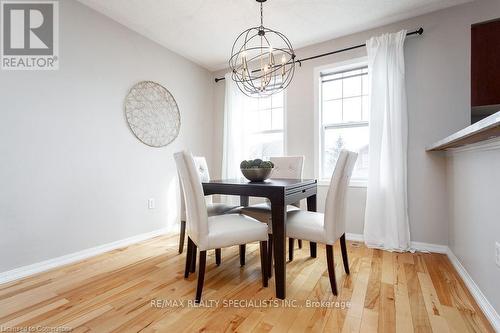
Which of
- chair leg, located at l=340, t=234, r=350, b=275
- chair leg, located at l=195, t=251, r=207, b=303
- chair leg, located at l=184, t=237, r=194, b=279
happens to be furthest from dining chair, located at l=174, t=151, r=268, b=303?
chair leg, located at l=340, t=234, r=350, b=275

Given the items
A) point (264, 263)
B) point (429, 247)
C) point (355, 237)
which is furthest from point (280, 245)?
point (429, 247)

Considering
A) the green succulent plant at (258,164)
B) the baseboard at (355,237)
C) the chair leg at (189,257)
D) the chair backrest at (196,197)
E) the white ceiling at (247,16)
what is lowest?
the baseboard at (355,237)

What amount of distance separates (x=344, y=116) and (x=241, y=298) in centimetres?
254

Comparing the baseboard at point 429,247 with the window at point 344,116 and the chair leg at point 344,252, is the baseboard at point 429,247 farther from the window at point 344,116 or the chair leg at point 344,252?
the chair leg at point 344,252

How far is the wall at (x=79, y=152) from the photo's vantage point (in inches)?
79.6

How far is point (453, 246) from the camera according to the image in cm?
229

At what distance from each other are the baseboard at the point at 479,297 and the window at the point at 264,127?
2.26 metres

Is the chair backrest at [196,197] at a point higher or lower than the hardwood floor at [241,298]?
higher

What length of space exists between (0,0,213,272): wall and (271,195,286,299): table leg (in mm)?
2021

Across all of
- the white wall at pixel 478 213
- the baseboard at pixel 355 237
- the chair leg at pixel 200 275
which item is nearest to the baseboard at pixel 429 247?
the white wall at pixel 478 213

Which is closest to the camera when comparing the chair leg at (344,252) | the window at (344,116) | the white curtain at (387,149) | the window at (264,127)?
the chair leg at (344,252)

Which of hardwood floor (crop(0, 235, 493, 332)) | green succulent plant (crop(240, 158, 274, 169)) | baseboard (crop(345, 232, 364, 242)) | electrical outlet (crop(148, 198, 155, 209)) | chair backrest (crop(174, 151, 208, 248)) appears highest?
green succulent plant (crop(240, 158, 274, 169))

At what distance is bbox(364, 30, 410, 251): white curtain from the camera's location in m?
2.60

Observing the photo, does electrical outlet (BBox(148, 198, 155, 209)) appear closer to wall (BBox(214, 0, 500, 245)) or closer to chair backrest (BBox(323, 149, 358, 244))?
chair backrest (BBox(323, 149, 358, 244))
